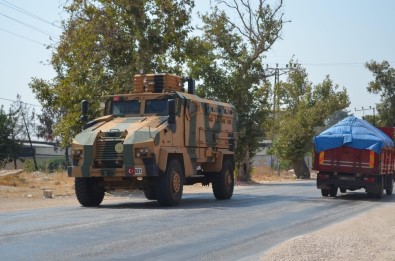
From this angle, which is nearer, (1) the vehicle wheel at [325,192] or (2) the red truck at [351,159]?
(2) the red truck at [351,159]

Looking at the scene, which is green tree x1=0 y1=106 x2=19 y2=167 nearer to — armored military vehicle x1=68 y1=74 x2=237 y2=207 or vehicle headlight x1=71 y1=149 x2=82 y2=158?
armored military vehicle x1=68 y1=74 x2=237 y2=207

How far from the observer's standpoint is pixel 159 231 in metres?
13.5

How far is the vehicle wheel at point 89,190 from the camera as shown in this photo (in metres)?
19.8

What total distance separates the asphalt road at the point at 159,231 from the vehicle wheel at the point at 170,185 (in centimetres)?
34

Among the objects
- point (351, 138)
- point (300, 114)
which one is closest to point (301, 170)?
point (300, 114)

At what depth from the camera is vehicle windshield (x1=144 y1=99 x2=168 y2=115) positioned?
20594 mm

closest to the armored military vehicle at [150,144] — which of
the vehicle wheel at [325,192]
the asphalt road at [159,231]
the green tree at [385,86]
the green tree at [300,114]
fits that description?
the asphalt road at [159,231]

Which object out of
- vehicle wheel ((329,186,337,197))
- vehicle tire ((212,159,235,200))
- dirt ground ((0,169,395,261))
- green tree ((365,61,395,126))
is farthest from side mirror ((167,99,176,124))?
green tree ((365,61,395,126))

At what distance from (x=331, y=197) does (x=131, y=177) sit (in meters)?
10.5

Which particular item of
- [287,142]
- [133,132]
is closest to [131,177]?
[133,132]

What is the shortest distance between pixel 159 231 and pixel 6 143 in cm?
4449

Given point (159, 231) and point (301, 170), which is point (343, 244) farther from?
point (301, 170)

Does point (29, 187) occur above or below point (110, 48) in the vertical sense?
below

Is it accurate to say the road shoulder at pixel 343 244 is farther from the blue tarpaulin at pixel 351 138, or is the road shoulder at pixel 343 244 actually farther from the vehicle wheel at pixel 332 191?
the vehicle wheel at pixel 332 191
